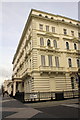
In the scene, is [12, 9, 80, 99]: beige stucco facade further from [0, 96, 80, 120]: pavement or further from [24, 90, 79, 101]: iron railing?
[0, 96, 80, 120]: pavement

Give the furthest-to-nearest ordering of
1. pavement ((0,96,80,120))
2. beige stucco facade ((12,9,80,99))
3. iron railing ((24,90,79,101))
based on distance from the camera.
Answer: beige stucco facade ((12,9,80,99)) → iron railing ((24,90,79,101)) → pavement ((0,96,80,120))

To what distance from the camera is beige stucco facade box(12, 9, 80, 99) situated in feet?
67.7

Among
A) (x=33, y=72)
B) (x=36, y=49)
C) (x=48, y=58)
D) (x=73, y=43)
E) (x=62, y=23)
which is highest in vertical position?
(x=62, y=23)

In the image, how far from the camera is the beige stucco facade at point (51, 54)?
2063 centimetres

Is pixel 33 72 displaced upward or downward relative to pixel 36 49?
downward

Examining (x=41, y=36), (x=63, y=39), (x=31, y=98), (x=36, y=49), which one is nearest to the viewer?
(x=31, y=98)

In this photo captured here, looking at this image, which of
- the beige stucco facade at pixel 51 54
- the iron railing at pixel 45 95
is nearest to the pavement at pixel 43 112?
the iron railing at pixel 45 95

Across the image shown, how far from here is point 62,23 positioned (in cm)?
2591

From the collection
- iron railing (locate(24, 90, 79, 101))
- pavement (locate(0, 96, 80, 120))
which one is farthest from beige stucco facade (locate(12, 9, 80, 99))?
pavement (locate(0, 96, 80, 120))

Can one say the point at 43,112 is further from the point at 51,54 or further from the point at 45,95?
the point at 51,54

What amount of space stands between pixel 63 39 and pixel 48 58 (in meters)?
6.03

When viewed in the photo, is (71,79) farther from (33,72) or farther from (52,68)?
(33,72)

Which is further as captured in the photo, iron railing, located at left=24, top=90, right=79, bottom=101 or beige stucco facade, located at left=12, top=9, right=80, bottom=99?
beige stucco facade, located at left=12, top=9, right=80, bottom=99

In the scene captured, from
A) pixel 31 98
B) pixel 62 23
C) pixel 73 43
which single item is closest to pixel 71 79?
pixel 73 43
